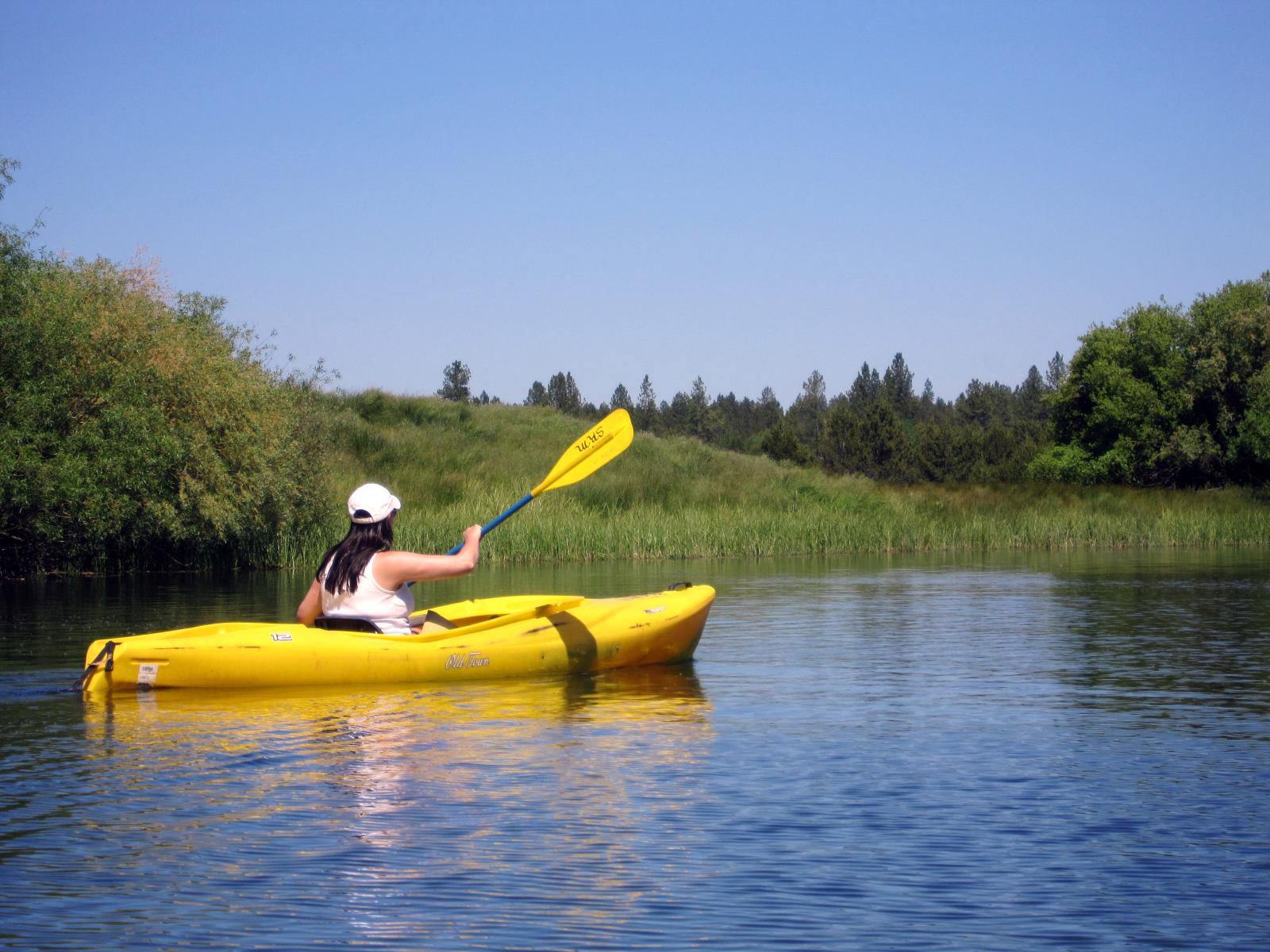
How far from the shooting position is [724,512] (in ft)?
77.0

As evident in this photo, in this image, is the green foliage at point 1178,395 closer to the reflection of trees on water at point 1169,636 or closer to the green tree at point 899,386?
the reflection of trees on water at point 1169,636

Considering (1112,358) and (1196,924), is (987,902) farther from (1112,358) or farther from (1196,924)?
(1112,358)

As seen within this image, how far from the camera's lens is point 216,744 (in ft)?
19.5

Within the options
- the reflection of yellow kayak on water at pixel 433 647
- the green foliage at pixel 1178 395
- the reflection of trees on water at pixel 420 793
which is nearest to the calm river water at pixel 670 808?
the reflection of trees on water at pixel 420 793

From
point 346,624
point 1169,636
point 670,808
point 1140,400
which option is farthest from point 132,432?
point 1140,400

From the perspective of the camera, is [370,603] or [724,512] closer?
[370,603]

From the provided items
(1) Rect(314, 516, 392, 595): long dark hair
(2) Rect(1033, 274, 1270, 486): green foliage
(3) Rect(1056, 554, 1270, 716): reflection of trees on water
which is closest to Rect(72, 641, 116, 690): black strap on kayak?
(1) Rect(314, 516, 392, 595): long dark hair

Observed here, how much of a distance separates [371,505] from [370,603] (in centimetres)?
57

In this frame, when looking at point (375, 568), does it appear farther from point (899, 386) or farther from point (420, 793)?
point (899, 386)

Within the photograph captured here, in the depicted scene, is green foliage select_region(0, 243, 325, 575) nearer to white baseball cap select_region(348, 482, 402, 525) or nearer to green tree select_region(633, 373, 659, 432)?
white baseball cap select_region(348, 482, 402, 525)

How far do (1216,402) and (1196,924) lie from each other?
38048 mm

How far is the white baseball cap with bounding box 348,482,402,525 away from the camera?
7.37 metres

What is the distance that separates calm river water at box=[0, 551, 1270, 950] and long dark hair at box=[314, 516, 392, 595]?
63cm

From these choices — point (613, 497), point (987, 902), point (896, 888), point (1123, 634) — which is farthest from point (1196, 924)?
point (613, 497)
